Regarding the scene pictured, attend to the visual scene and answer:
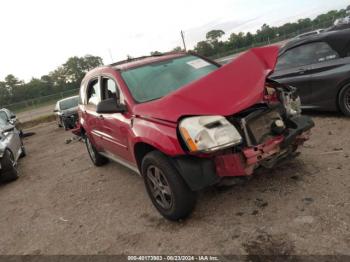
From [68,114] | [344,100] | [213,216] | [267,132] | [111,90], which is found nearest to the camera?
[267,132]

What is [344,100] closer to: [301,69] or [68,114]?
[301,69]

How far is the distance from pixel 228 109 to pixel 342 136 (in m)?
2.97

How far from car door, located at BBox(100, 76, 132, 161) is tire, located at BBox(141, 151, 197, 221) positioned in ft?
2.06

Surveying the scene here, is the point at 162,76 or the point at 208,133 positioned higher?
the point at 162,76

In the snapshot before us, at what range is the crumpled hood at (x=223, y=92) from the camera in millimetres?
3594

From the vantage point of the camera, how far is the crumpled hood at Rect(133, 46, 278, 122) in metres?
3.59

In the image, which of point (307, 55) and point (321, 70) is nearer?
point (321, 70)

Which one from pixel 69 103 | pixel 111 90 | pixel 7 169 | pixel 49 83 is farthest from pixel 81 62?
pixel 111 90

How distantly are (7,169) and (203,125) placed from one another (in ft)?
18.5

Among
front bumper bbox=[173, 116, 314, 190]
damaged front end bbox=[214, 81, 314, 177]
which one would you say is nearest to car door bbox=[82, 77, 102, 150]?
front bumper bbox=[173, 116, 314, 190]

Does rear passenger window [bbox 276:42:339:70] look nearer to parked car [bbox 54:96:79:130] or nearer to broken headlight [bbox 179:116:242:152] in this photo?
broken headlight [bbox 179:116:242:152]

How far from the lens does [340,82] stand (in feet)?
20.6

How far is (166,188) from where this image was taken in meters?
4.00

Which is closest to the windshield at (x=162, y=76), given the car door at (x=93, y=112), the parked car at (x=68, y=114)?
the car door at (x=93, y=112)
